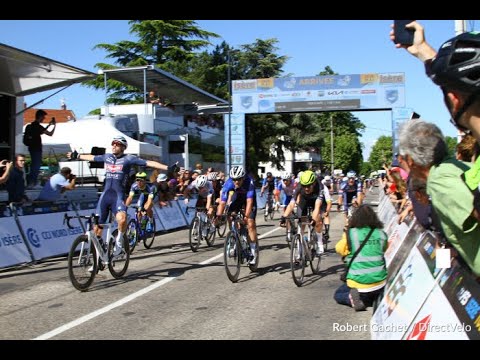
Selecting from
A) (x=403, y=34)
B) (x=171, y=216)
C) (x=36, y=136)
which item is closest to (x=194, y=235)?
(x=171, y=216)

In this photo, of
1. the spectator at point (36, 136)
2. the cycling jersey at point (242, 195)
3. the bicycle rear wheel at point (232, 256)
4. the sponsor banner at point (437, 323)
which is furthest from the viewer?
the spectator at point (36, 136)

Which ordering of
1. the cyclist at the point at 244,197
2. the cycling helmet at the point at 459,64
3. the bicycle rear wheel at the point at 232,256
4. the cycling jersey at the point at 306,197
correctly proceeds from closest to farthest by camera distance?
the cycling helmet at the point at 459,64
the bicycle rear wheel at the point at 232,256
the cyclist at the point at 244,197
the cycling jersey at the point at 306,197

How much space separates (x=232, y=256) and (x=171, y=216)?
864cm

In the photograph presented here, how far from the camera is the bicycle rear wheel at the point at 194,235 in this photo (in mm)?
11344

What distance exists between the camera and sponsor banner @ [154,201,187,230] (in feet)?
51.5

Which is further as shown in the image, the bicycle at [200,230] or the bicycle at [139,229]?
the bicycle at [200,230]

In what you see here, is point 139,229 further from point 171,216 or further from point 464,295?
point 464,295

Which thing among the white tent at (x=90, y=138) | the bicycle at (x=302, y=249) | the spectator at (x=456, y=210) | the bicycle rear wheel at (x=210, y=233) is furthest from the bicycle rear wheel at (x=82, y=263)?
the white tent at (x=90, y=138)

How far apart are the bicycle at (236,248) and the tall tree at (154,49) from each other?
137ft

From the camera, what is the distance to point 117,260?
803 cm

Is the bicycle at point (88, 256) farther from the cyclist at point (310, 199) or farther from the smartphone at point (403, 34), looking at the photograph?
the smartphone at point (403, 34)
